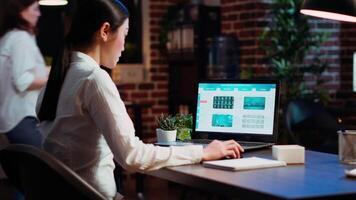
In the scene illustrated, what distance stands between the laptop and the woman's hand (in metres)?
0.28

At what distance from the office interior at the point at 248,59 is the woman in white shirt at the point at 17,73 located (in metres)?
0.56

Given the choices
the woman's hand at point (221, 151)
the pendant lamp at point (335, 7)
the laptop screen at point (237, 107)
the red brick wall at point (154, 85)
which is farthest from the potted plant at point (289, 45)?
the woman's hand at point (221, 151)

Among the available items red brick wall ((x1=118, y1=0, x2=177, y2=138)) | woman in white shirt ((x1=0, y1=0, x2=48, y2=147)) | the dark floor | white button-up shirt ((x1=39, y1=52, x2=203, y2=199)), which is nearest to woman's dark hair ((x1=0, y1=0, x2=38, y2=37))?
woman in white shirt ((x1=0, y1=0, x2=48, y2=147))

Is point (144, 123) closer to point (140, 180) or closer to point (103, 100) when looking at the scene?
point (140, 180)

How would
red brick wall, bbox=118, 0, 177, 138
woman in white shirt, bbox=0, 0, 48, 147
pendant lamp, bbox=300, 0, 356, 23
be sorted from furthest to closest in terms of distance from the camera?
red brick wall, bbox=118, 0, 177, 138
woman in white shirt, bbox=0, 0, 48, 147
pendant lamp, bbox=300, 0, 356, 23

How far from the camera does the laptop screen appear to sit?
9.06 ft

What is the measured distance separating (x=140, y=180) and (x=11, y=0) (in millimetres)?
1835

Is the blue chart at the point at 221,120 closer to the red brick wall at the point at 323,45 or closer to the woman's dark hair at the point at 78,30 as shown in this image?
the woman's dark hair at the point at 78,30

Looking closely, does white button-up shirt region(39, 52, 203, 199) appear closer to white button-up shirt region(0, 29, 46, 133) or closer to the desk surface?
the desk surface

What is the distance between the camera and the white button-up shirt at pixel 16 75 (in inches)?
161

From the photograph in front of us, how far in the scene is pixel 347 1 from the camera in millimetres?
2510

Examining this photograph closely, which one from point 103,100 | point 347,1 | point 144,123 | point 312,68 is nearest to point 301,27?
point 312,68

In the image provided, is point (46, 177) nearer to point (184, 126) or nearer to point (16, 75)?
point (184, 126)

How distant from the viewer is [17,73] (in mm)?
4121
